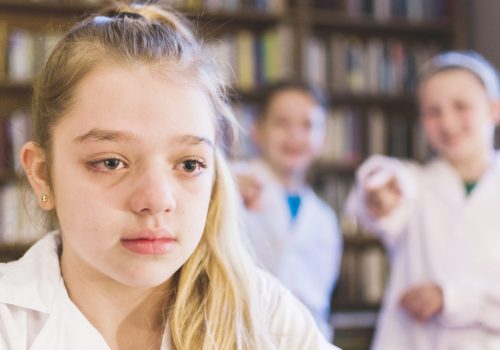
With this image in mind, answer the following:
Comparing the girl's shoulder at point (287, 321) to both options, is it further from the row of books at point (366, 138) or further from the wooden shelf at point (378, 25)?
the wooden shelf at point (378, 25)

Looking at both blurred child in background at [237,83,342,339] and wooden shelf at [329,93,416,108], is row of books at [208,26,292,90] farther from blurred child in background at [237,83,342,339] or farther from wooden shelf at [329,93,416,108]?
blurred child in background at [237,83,342,339]

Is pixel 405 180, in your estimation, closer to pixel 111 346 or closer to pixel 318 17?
pixel 111 346

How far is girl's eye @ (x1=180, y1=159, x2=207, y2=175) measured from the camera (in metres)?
0.89

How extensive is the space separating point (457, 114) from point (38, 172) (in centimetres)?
118

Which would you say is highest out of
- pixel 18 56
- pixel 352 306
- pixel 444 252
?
pixel 18 56

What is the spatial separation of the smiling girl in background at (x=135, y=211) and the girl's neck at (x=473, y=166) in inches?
35.9

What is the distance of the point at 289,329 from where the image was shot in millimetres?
1021

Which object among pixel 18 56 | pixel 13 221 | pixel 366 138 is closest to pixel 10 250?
pixel 13 221

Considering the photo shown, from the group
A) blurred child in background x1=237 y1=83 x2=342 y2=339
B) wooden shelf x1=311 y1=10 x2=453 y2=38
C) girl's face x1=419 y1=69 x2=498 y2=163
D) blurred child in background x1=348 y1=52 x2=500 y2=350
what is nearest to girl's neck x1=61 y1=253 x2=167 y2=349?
blurred child in background x1=348 y1=52 x2=500 y2=350

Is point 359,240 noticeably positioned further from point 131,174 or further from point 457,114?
point 131,174

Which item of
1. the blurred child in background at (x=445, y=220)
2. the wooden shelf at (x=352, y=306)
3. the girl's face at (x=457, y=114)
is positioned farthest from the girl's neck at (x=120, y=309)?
the wooden shelf at (x=352, y=306)

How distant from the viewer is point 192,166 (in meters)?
0.90

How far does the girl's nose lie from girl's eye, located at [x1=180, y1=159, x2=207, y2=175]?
54mm

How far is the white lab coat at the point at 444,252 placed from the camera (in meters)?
1.58
